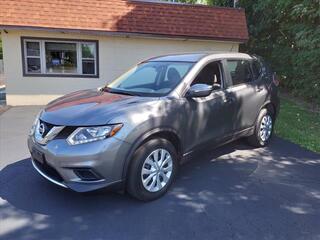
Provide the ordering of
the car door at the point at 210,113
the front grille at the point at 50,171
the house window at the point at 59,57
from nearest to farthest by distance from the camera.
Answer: the front grille at the point at 50,171 → the car door at the point at 210,113 → the house window at the point at 59,57

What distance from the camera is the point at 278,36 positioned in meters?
13.7

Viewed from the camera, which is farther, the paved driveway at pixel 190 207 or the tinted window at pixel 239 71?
the tinted window at pixel 239 71

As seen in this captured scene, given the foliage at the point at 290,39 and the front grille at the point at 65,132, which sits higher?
the foliage at the point at 290,39

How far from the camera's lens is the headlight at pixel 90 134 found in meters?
3.42

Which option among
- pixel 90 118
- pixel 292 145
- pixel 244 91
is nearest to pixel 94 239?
pixel 90 118

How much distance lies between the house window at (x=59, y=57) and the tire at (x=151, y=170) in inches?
316

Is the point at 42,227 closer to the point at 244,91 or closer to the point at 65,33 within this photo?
the point at 244,91

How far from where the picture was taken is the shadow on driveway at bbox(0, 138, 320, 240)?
130 inches

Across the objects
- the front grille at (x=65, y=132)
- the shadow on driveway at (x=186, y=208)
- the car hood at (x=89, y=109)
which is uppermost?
the car hood at (x=89, y=109)

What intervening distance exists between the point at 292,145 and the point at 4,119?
7156 mm

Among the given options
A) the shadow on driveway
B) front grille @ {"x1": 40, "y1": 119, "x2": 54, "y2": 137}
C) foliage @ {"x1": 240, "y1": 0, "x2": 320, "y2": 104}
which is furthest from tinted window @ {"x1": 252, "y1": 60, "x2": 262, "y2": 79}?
foliage @ {"x1": 240, "y1": 0, "x2": 320, "y2": 104}

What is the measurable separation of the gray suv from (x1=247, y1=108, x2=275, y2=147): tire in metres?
0.28

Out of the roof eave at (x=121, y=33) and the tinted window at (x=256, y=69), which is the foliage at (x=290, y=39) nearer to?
the roof eave at (x=121, y=33)

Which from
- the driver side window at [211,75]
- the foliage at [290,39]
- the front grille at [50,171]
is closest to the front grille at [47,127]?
the front grille at [50,171]
